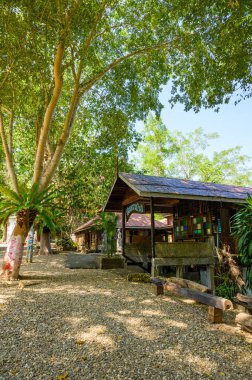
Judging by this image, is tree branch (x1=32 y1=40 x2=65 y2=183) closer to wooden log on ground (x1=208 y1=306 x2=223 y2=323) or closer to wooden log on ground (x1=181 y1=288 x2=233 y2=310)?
wooden log on ground (x1=181 y1=288 x2=233 y2=310)

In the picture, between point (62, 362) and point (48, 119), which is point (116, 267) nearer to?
point (48, 119)

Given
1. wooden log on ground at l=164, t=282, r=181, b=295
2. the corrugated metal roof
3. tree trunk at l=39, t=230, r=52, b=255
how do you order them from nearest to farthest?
wooden log on ground at l=164, t=282, r=181, b=295 → the corrugated metal roof → tree trunk at l=39, t=230, r=52, b=255

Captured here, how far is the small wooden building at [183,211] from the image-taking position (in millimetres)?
8734

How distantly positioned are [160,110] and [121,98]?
198cm

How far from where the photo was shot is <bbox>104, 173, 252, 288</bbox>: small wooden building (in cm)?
873

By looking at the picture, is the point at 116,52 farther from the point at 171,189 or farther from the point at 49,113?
the point at 171,189

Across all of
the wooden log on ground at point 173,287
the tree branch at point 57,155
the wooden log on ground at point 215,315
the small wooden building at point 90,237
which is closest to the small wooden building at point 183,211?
the wooden log on ground at point 173,287

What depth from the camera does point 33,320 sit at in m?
4.55

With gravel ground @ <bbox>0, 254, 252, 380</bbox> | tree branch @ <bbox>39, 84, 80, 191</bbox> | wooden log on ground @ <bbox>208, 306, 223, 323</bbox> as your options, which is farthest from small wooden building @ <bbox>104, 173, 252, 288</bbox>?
wooden log on ground @ <bbox>208, 306, 223, 323</bbox>

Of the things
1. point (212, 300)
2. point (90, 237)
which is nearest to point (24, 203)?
point (212, 300)

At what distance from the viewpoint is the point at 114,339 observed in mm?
3883

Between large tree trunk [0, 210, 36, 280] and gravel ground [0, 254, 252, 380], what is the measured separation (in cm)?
144

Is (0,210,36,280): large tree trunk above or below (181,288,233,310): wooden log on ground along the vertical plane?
above

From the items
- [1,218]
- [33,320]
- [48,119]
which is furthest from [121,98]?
→ [33,320]
